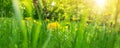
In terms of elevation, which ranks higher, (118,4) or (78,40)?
(118,4)

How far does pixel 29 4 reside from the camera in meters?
0.79

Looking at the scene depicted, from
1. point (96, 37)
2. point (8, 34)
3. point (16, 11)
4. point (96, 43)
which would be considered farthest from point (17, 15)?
point (8, 34)

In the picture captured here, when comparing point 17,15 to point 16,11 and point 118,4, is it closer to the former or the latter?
A: point 16,11

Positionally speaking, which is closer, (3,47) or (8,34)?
(3,47)

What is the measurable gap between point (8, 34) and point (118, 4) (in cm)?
123

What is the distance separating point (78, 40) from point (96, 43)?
541 mm

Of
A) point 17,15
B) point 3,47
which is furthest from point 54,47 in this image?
point 17,15

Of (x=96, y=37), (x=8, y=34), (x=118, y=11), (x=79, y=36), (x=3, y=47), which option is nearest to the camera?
(x=118, y=11)

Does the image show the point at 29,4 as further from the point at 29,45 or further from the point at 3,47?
the point at 3,47

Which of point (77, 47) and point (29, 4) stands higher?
point (29, 4)

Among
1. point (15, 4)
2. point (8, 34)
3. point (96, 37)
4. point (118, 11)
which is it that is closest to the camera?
point (15, 4)

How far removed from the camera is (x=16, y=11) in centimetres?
71

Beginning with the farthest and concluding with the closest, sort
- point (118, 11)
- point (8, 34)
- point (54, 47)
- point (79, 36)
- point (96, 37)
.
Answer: point (8, 34)
point (96, 37)
point (54, 47)
point (79, 36)
point (118, 11)

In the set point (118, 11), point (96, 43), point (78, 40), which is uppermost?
point (118, 11)
